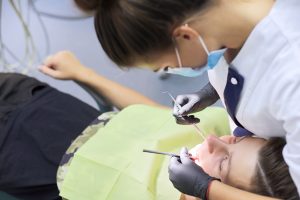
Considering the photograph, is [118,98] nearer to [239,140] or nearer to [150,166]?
[150,166]

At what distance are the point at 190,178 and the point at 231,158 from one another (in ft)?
0.44

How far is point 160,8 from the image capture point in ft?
2.56

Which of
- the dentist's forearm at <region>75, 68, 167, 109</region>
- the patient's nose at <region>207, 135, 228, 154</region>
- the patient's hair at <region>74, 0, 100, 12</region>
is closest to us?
the patient's hair at <region>74, 0, 100, 12</region>

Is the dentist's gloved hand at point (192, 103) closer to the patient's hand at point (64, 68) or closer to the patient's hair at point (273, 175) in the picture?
the patient's hair at point (273, 175)

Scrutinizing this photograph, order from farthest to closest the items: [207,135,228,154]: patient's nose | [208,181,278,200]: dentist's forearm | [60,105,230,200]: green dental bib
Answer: [60,105,230,200]: green dental bib → [207,135,228,154]: patient's nose → [208,181,278,200]: dentist's forearm

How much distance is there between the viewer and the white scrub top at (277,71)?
2.75ft

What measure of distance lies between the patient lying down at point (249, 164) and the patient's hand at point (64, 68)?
2.02ft

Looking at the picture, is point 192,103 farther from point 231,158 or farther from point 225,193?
point 225,193

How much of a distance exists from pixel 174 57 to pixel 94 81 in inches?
32.0

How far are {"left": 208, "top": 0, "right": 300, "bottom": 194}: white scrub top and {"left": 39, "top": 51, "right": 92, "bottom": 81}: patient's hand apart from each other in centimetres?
83

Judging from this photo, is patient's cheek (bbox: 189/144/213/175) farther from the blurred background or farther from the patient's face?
the blurred background

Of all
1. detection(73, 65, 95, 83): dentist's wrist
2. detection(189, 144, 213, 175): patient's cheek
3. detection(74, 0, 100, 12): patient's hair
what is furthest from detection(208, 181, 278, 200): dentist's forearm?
detection(73, 65, 95, 83): dentist's wrist

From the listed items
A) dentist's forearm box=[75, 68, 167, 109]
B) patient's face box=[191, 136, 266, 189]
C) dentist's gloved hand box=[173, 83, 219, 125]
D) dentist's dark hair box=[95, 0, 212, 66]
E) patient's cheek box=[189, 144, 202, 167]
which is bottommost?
dentist's forearm box=[75, 68, 167, 109]

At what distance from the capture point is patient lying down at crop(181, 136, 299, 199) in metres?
1.03
